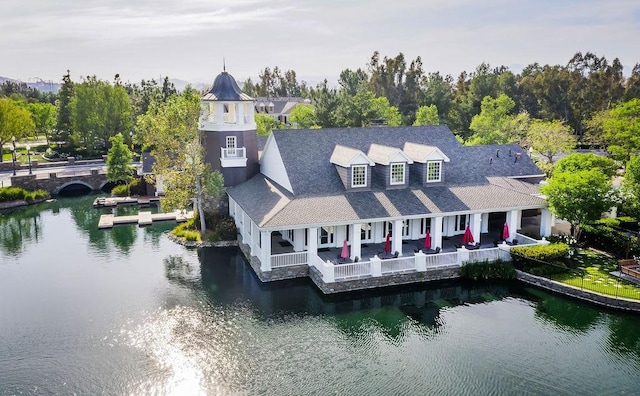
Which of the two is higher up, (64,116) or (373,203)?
(64,116)

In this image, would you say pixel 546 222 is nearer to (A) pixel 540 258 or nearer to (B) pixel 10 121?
(A) pixel 540 258

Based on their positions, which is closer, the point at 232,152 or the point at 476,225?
the point at 476,225

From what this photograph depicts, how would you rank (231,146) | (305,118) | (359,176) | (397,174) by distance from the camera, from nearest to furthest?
(359,176), (397,174), (231,146), (305,118)

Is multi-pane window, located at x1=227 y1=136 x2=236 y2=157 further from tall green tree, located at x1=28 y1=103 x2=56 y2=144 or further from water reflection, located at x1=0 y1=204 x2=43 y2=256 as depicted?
tall green tree, located at x1=28 y1=103 x2=56 y2=144

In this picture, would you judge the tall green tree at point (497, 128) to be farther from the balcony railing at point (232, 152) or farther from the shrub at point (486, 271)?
the shrub at point (486, 271)

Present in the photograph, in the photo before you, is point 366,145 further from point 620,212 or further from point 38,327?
point 38,327

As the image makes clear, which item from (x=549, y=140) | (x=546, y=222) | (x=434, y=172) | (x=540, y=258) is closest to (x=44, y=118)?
(x=434, y=172)

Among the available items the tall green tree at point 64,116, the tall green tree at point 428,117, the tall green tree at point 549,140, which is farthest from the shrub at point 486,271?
the tall green tree at point 64,116

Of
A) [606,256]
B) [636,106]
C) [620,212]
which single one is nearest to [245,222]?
[606,256]
